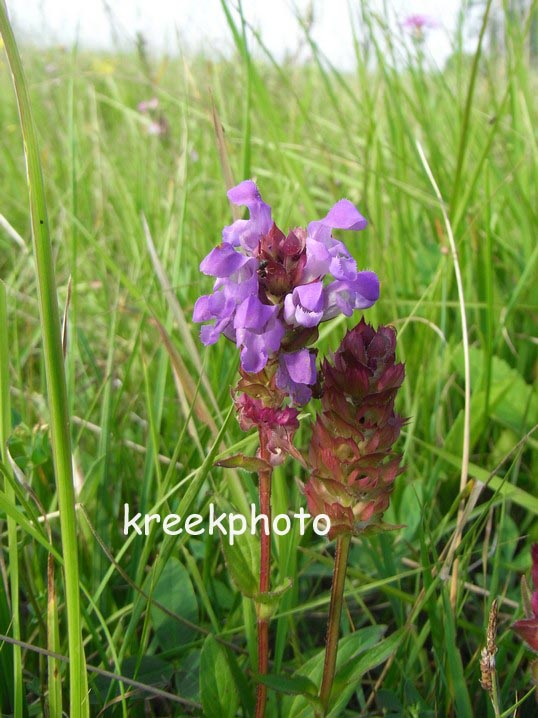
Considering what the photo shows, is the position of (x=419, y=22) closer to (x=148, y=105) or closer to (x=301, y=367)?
(x=148, y=105)

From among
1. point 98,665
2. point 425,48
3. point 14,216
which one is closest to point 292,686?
point 98,665

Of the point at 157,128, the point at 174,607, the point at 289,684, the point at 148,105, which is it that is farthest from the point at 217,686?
the point at 148,105

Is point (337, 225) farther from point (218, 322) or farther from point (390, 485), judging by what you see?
point (390, 485)

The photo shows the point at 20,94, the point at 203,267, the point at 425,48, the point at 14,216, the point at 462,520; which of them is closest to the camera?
the point at 20,94

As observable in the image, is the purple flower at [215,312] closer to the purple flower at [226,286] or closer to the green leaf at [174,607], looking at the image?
the purple flower at [226,286]

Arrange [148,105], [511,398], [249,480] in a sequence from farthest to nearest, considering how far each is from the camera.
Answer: [148,105] → [511,398] → [249,480]

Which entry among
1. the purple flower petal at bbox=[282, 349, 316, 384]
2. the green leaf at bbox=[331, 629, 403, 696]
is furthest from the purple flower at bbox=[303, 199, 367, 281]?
the green leaf at bbox=[331, 629, 403, 696]
